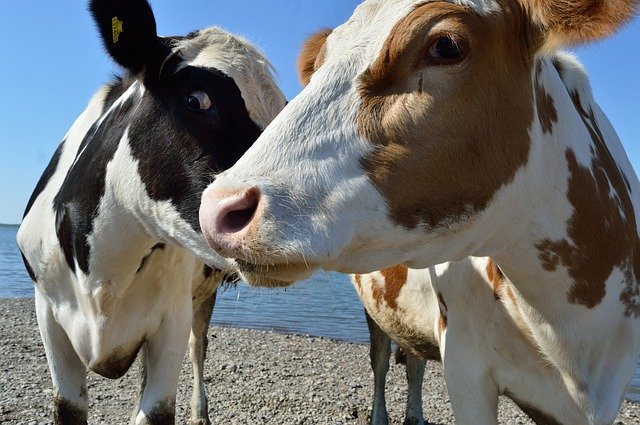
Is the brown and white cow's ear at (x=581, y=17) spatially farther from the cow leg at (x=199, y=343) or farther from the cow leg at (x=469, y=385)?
the cow leg at (x=199, y=343)

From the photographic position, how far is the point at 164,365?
3617 mm

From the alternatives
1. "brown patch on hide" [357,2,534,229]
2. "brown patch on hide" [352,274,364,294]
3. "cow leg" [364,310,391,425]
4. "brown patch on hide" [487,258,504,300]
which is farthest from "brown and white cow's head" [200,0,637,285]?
"cow leg" [364,310,391,425]

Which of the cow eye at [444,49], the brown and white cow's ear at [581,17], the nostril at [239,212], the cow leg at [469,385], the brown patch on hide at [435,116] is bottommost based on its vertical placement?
the cow leg at [469,385]

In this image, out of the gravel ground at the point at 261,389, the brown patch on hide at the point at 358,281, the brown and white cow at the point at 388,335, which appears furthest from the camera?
the gravel ground at the point at 261,389

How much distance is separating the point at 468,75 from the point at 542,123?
501 millimetres

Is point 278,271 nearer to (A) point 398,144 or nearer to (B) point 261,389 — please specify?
(A) point 398,144

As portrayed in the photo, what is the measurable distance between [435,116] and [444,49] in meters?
0.20

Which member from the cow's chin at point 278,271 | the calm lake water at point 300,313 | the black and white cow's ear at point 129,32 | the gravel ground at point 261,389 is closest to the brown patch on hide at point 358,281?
the gravel ground at point 261,389

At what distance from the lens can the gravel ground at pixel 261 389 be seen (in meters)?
6.02

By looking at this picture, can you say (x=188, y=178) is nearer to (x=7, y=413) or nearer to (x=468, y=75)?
(x=468, y=75)

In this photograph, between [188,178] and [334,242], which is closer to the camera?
[334,242]

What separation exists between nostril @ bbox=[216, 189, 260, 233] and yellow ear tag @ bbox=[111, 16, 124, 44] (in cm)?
190

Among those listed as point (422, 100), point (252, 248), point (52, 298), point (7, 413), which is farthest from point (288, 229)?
point (7, 413)

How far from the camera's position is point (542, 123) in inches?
89.9
